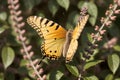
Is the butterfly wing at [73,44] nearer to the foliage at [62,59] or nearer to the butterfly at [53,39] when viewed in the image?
the butterfly at [53,39]

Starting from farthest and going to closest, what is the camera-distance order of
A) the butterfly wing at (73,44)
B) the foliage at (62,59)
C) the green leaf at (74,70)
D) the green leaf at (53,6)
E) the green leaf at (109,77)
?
the green leaf at (53,6), the green leaf at (109,77), the foliage at (62,59), the green leaf at (74,70), the butterfly wing at (73,44)

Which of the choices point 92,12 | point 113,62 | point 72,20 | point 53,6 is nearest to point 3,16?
point 53,6

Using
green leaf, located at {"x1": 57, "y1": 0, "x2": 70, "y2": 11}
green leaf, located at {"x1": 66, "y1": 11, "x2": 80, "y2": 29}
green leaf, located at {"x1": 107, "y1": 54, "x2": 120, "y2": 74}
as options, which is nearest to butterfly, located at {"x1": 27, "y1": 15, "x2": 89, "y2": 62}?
green leaf, located at {"x1": 57, "y1": 0, "x2": 70, "y2": 11}

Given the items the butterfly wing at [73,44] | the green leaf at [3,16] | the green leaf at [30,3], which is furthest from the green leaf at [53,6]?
the butterfly wing at [73,44]

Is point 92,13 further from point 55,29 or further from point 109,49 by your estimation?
point 55,29

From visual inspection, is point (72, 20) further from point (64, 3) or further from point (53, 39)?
point (53, 39)

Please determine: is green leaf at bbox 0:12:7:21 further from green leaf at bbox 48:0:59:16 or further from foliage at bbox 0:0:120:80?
green leaf at bbox 48:0:59:16
